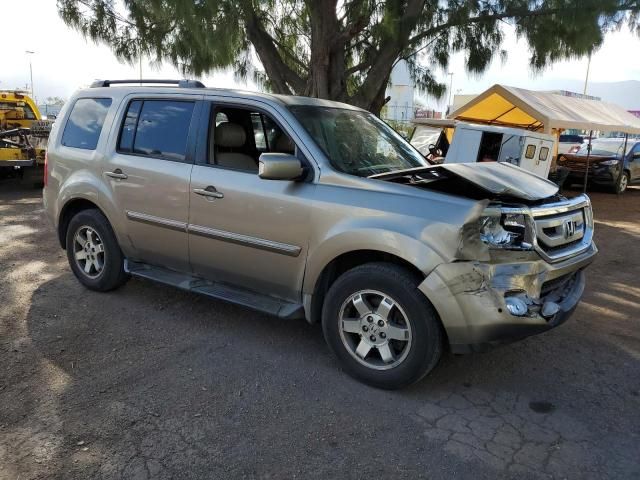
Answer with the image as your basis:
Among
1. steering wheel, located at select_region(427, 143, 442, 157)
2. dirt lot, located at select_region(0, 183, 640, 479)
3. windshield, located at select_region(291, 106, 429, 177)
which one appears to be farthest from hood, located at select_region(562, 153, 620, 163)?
windshield, located at select_region(291, 106, 429, 177)

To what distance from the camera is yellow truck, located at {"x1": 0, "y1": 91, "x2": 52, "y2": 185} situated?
11266 millimetres

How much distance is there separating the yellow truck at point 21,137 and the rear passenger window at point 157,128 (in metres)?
8.01

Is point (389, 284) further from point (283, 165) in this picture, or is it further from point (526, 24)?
point (526, 24)

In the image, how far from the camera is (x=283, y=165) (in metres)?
3.53

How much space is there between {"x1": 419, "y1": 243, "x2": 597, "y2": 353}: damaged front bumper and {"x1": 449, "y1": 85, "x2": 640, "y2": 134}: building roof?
405 inches

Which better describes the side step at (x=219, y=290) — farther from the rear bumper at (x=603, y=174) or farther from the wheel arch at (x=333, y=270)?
the rear bumper at (x=603, y=174)

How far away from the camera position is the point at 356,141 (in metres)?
4.22

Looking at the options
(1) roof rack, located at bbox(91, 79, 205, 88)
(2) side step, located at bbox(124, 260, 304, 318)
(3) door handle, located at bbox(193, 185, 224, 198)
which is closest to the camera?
(2) side step, located at bbox(124, 260, 304, 318)

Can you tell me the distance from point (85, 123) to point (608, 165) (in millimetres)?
14394

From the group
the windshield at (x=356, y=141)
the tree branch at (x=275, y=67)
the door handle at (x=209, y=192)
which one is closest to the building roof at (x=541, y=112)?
the tree branch at (x=275, y=67)

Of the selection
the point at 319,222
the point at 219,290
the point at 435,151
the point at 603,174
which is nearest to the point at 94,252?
the point at 219,290

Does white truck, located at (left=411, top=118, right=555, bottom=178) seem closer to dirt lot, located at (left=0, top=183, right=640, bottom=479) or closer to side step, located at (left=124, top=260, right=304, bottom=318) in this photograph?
dirt lot, located at (left=0, top=183, right=640, bottom=479)

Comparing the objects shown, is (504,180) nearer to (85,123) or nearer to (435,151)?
(85,123)

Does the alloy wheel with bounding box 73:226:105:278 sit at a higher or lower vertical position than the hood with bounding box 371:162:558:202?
lower
